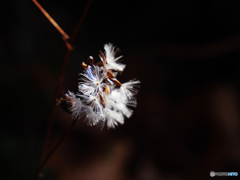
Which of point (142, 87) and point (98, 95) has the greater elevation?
point (142, 87)

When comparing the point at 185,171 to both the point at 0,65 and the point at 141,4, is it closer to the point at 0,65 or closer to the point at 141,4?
the point at 141,4

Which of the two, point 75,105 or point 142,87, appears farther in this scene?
point 142,87

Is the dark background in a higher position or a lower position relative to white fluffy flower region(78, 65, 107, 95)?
higher

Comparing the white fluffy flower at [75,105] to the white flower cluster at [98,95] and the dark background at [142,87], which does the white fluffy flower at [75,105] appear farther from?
the dark background at [142,87]

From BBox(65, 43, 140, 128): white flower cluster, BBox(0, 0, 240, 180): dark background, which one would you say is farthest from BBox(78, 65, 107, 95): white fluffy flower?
BBox(0, 0, 240, 180): dark background

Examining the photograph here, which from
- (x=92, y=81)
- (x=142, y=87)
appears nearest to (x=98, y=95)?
(x=92, y=81)

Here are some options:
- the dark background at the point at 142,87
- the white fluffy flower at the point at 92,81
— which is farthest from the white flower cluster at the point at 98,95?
the dark background at the point at 142,87

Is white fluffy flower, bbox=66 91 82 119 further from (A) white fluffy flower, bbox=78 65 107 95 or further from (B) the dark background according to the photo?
(B) the dark background

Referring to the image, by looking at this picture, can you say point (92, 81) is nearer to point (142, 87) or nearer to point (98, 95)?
point (98, 95)

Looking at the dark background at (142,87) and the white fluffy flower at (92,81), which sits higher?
the dark background at (142,87)
